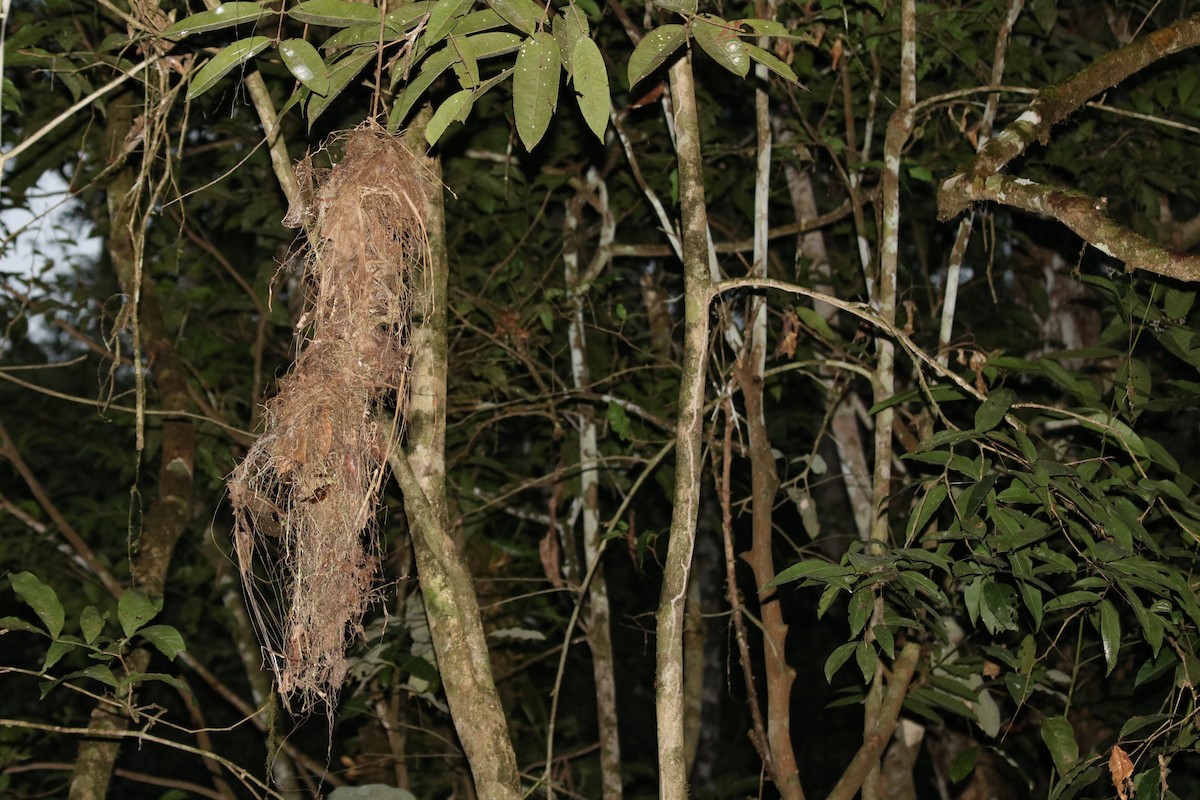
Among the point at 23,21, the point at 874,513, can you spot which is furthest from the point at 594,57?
the point at 23,21

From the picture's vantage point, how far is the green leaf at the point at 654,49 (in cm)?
166

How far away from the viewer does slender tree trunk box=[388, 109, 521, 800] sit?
1.81 metres

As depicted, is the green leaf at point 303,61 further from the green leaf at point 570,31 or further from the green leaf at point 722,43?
the green leaf at point 722,43

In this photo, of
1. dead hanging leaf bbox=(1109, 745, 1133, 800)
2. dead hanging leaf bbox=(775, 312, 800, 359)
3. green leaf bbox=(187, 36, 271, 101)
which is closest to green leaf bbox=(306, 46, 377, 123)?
green leaf bbox=(187, 36, 271, 101)

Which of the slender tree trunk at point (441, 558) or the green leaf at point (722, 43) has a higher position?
the green leaf at point (722, 43)

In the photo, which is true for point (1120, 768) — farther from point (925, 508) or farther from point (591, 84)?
point (591, 84)

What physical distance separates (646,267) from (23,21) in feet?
8.35

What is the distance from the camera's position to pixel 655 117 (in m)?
3.79

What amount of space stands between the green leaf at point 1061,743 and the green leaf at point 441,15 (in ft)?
5.94

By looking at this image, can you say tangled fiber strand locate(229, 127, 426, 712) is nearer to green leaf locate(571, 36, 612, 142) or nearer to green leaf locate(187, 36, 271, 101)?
green leaf locate(187, 36, 271, 101)

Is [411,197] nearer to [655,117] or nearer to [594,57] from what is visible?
[594,57]

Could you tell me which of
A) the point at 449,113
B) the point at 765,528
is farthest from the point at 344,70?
the point at 765,528

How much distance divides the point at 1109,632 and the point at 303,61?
1.73 meters

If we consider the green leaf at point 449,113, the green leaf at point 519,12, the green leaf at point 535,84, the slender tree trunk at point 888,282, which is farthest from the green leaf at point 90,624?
the slender tree trunk at point 888,282
